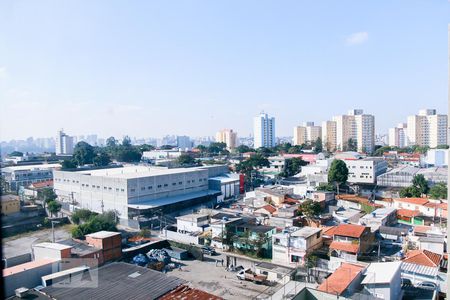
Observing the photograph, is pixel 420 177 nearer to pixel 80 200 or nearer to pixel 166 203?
pixel 166 203

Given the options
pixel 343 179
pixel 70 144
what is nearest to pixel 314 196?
pixel 343 179

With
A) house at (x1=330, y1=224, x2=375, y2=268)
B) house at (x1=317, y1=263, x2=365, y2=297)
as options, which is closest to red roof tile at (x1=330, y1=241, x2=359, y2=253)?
house at (x1=330, y1=224, x2=375, y2=268)

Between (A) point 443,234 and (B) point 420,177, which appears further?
(B) point 420,177

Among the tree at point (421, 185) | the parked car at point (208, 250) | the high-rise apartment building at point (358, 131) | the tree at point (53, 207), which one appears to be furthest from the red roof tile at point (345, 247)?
the high-rise apartment building at point (358, 131)

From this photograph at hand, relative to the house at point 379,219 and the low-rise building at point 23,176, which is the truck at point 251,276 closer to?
the house at point 379,219

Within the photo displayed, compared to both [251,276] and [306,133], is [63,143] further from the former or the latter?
[251,276]

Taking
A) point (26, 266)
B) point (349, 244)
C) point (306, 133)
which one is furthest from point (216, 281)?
point (306, 133)
